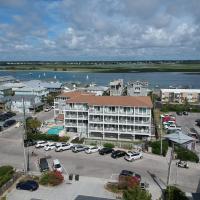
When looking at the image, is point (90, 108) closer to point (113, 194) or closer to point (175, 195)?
point (113, 194)

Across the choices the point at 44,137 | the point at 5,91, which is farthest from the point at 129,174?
the point at 5,91

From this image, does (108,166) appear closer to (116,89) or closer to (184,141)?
(184,141)

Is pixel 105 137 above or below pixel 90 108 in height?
below

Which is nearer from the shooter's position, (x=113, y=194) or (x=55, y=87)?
(x=113, y=194)

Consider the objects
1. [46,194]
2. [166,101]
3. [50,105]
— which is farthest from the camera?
[166,101]

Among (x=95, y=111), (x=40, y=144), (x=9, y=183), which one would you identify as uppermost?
(x=95, y=111)

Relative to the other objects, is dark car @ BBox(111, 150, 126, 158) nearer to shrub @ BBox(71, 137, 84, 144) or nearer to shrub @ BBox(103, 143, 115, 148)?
shrub @ BBox(103, 143, 115, 148)

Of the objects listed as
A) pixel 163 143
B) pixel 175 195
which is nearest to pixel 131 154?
pixel 163 143

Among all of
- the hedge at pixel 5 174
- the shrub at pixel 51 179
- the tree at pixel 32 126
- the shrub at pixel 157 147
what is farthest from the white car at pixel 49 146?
the shrub at pixel 157 147
